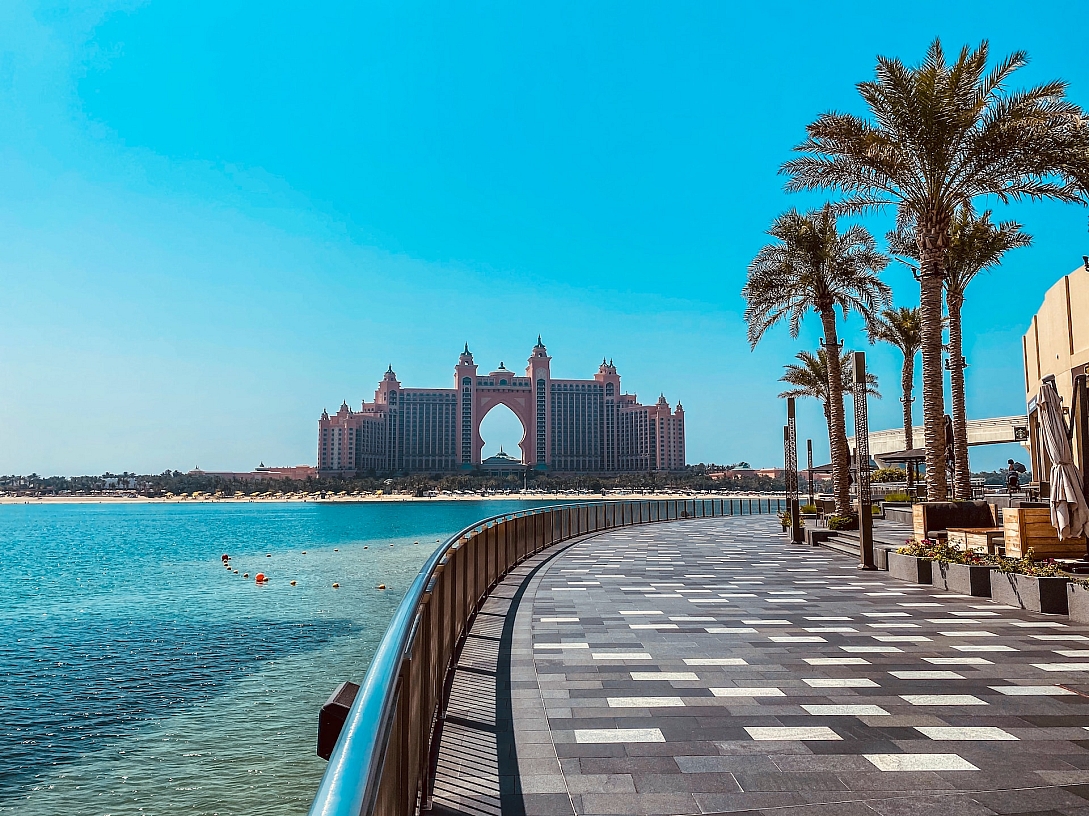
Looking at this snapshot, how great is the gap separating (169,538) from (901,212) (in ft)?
201

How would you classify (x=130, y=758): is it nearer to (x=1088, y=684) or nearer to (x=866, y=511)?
(x=1088, y=684)

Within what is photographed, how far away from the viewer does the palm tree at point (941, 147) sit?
623 inches

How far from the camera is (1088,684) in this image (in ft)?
20.8

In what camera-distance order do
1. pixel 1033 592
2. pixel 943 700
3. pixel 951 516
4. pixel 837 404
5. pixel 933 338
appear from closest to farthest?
pixel 943 700 < pixel 1033 592 < pixel 951 516 < pixel 933 338 < pixel 837 404

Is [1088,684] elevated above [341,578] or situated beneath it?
elevated above

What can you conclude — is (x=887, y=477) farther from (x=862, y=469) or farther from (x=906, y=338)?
(x=862, y=469)

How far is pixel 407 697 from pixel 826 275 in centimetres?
2513

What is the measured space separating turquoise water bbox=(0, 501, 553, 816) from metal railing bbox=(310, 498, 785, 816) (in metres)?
2.79

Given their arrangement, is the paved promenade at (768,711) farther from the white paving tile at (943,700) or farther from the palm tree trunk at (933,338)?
the palm tree trunk at (933,338)

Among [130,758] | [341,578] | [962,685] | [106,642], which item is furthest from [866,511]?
[341,578]

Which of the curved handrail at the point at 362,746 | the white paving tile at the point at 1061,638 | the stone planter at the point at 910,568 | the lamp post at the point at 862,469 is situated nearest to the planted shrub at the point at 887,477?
the lamp post at the point at 862,469

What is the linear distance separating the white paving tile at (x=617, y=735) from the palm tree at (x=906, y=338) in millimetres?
32160

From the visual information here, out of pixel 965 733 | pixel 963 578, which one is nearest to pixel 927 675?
pixel 965 733

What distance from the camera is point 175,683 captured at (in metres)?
13.5
